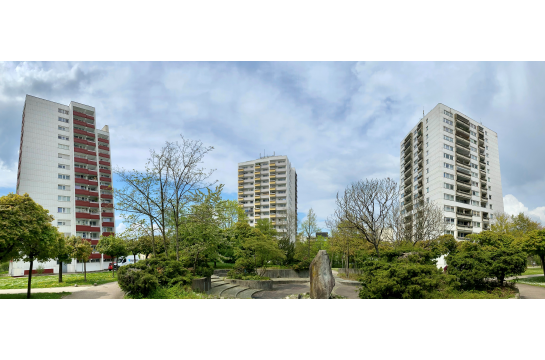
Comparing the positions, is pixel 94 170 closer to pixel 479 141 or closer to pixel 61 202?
pixel 61 202

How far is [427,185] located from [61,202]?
41867 mm

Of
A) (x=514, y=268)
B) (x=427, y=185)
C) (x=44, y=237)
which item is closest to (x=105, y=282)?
(x=44, y=237)

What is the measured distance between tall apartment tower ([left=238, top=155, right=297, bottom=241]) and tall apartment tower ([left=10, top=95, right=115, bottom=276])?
46.6 meters

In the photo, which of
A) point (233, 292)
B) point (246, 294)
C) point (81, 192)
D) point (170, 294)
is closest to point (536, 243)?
point (246, 294)

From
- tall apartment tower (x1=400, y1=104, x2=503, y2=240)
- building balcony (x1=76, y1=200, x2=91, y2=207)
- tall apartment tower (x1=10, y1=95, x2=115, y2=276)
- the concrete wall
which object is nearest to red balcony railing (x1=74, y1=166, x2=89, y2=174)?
tall apartment tower (x1=10, y1=95, x2=115, y2=276)

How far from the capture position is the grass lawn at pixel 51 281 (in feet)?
37.7

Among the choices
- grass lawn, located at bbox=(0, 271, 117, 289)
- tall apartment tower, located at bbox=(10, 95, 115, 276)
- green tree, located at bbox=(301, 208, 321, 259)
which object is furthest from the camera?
green tree, located at bbox=(301, 208, 321, 259)

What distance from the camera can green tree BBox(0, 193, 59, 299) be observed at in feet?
31.3

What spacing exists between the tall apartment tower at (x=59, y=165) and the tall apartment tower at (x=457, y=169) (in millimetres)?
35881

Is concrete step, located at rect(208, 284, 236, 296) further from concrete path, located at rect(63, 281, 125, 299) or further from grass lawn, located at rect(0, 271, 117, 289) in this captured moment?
grass lawn, located at rect(0, 271, 117, 289)

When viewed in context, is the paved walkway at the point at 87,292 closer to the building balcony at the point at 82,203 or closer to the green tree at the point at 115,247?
the building balcony at the point at 82,203

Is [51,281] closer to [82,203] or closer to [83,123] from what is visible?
[82,203]

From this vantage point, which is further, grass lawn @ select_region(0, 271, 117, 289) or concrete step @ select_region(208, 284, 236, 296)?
concrete step @ select_region(208, 284, 236, 296)

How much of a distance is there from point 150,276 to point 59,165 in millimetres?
9603
